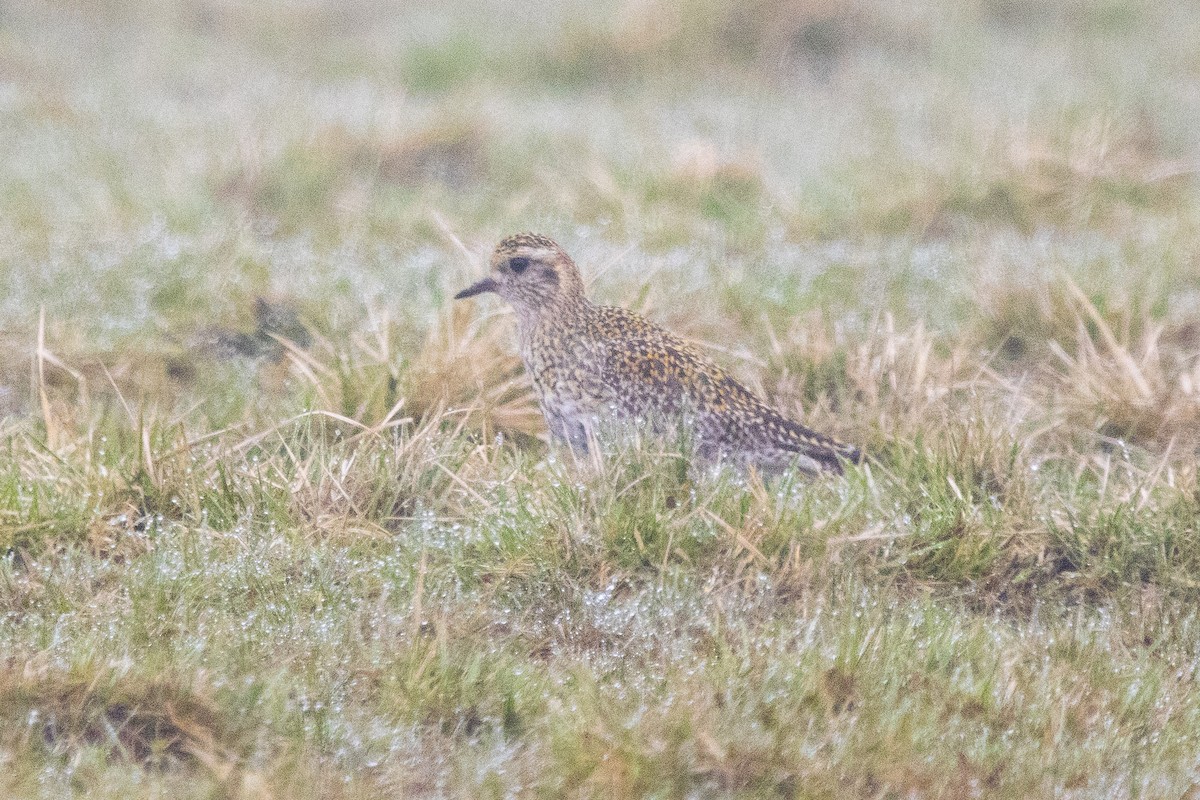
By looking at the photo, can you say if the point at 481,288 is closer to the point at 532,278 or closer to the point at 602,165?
the point at 532,278

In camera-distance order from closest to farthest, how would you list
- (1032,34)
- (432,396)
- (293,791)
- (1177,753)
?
(293,791) < (1177,753) < (432,396) < (1032,34)

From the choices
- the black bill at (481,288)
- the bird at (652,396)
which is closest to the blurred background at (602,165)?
the black bill at (481,288)

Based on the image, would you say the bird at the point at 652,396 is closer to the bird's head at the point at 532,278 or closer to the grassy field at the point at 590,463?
the bird's head at the point at 532,278

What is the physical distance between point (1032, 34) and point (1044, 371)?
25.2 ft

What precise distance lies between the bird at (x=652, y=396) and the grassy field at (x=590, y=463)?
0.24 meters

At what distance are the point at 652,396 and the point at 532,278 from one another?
703 mm

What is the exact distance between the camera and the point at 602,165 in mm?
8695

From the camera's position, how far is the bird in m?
4.96

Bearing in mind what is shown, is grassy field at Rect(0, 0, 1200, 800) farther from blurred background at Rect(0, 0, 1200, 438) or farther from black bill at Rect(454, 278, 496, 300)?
black bill at Rect(454, 278, 496, 300)

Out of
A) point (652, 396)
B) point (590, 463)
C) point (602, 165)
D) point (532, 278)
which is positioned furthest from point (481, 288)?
point (602, 165)

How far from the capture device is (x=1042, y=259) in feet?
22.8

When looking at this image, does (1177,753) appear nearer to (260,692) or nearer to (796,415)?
(260,692)

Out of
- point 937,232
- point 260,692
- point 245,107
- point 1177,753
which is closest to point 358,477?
point 260,692

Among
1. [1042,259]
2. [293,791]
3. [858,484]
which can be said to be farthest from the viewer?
[1042,259]
